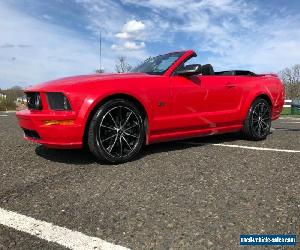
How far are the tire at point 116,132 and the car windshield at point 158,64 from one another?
34.5 inches

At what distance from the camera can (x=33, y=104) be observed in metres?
4.74

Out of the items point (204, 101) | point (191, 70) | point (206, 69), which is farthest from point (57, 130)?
point (206, 69)

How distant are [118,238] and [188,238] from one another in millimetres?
460

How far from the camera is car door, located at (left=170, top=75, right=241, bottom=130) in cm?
512

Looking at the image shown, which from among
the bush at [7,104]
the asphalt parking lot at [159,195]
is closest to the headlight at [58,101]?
the asphalt parking lot at [159,195]

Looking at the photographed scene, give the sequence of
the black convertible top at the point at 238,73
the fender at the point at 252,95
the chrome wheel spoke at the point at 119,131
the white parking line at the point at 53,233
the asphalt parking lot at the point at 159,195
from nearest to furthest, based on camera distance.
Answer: the white parking line at the point at 53,233 → the asphalt parking lot at the point at 159,195 → the chrome wheel spoke at the point at 119,131 → the fender at the point at 252,95 → the black convertible top at the point at 238,73

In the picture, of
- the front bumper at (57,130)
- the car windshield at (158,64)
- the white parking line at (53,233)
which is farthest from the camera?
the car windshield at (158,64)

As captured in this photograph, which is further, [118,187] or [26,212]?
[118,187]

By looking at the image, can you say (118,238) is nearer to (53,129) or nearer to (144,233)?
(144,233)

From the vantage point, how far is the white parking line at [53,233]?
2.43 m

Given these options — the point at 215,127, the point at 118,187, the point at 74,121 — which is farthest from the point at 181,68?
the point at 118,187

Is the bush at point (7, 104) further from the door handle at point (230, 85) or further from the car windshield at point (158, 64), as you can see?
the door handle at point (230, 85)

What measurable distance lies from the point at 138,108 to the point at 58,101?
0.99 meters

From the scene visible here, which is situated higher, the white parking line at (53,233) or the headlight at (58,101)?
the headlight at (58,101)
